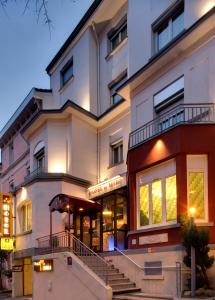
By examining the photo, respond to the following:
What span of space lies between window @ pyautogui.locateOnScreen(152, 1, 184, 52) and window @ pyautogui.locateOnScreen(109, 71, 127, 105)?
A: 457 cm

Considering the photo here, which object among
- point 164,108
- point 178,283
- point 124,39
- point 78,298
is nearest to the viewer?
point 178,283

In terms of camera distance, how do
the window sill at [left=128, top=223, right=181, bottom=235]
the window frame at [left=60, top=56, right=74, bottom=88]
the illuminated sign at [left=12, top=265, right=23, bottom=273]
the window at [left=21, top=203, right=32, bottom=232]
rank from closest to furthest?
1. the window sill at [left=128, top=223, right=181, bottom=235]
2. the window at [left=21, top=203, right=32, bottom=232]
3. the illuminated sign at [left=12, top=265, right=23, bottom=273]
4. the window frame at [left=60, top=56, right=74, bottom=88]

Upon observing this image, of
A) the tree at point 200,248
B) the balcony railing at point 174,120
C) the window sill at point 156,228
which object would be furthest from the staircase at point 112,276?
the balcony railing at point 174,120

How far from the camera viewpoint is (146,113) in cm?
1998

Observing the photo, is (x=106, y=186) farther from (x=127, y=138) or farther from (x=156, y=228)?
(x=156, y=228)

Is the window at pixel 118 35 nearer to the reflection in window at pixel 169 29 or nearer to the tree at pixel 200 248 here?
the reflection in window at pixel 169 29

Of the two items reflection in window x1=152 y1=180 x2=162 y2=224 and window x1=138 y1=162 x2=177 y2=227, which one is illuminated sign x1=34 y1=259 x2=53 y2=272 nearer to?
window x1=138 y1=162 x2=177 y2=227

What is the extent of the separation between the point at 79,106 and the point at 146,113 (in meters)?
7.01

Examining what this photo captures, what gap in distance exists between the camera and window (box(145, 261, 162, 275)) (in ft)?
52.7

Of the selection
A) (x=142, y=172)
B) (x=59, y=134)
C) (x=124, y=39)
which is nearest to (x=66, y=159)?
(x=59, y=134)

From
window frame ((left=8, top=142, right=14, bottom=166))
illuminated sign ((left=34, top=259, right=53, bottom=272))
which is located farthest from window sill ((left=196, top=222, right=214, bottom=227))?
window frame ((left=8, top=142, right=14, bottom=166))

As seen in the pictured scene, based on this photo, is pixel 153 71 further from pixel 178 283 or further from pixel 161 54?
pixel 178 283

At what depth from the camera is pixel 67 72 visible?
30.5 metres

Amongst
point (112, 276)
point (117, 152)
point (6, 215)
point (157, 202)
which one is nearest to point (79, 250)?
point (112, 276)
